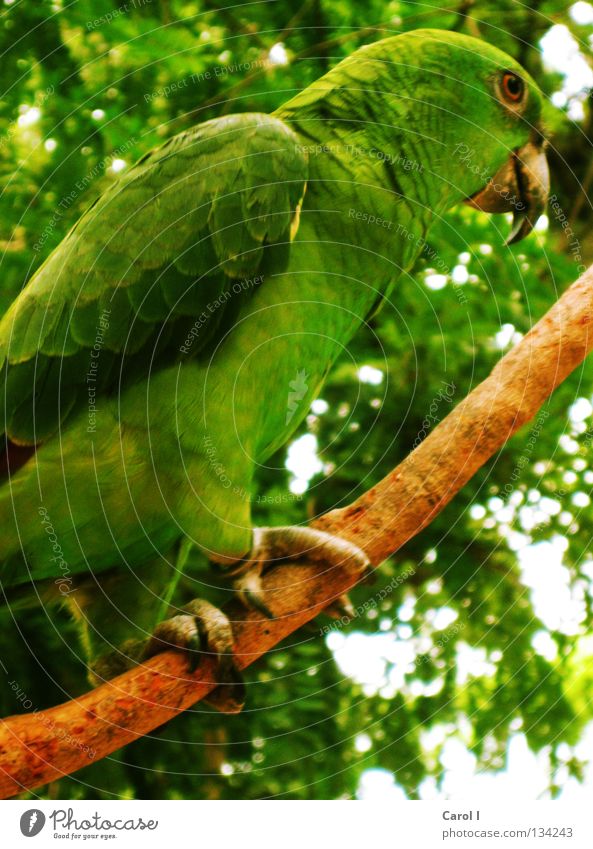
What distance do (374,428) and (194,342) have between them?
1.93ft

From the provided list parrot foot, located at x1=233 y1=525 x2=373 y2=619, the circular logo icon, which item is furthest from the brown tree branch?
the circular logo icon

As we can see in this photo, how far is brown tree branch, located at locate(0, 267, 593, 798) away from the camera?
98cm

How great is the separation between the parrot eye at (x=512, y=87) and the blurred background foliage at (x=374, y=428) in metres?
0.18

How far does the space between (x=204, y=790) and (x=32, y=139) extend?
1.36m

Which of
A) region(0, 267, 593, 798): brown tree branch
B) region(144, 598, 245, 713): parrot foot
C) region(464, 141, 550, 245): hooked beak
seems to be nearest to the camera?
region(0, 267, 593, 798): brown tree branch

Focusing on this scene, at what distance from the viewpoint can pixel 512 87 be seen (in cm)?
141

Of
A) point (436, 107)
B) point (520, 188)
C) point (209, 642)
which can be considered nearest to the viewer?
point (209, 642)

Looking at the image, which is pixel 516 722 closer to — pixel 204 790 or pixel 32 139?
pixel 204 790

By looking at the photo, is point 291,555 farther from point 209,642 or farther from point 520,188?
point 520,188

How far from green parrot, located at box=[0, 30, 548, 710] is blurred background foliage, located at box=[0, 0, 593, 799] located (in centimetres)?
32

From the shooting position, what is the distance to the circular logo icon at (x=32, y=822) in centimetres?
112

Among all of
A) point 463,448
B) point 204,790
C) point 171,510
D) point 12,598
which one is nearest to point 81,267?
point 171,510

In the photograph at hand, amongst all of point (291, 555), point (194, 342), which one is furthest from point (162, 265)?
point (291, 555)

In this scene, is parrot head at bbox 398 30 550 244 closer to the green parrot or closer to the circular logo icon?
the green parrot
